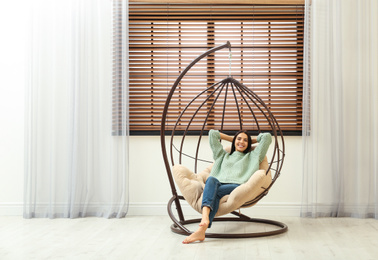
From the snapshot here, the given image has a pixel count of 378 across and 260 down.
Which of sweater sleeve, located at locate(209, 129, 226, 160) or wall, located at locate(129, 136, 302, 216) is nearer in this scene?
sweater sleeve, located at locate(209, 129, 226, 160)

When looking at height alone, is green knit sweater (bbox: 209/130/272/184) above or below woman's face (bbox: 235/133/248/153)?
below

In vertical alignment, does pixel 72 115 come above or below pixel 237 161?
above

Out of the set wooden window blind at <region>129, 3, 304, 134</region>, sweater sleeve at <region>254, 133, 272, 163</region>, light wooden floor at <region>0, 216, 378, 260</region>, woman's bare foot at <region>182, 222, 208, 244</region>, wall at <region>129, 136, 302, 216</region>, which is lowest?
light wooden floor at <region>0, 216, 378, 260</region>

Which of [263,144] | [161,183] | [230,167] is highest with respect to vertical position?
[263,144]

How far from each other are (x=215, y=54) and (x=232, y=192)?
1.54 meters

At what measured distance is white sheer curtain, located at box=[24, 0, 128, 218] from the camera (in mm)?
4059

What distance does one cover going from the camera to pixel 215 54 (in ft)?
14.2

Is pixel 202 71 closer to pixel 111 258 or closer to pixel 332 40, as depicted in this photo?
pixel 332 40

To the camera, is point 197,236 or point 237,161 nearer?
point 197,236

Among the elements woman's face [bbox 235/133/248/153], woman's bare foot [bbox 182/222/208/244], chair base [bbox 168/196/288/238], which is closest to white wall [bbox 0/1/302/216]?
chair base [bbox 168/196/288/238]

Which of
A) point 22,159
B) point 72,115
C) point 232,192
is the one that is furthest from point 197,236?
point 22,159

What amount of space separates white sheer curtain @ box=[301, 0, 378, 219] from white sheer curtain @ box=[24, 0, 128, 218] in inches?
62.1

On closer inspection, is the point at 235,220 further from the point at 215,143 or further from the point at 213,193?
the point at 213,193

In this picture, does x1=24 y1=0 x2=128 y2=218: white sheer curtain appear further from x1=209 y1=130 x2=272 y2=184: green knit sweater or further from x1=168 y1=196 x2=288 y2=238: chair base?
x1=209 y1=130 x2=272 y2=184: green knit sweater
